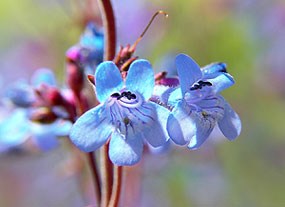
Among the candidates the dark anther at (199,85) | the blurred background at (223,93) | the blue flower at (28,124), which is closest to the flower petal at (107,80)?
the dark anther at (199,85)

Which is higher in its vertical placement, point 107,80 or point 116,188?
point 107,80

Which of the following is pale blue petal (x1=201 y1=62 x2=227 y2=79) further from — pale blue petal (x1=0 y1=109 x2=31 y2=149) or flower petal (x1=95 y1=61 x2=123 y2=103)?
pale blue petal (x1=0 y1=109 x2=31 y2=149)

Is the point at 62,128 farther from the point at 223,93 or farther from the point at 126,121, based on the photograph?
the point at 223,93

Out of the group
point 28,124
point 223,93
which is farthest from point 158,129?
point 223,93

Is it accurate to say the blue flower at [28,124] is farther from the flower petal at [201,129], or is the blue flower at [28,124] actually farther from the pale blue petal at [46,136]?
the flower petal at [201,129]

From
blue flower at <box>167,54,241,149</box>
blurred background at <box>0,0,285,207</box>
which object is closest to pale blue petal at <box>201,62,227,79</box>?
blue flower at <box>167,54,241,149</box>

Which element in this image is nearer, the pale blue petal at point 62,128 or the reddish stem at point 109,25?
the reddish stem at point 109,25

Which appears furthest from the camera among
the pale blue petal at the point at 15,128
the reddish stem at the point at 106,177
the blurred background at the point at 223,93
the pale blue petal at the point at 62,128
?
the blurred background at the point at 223,93
